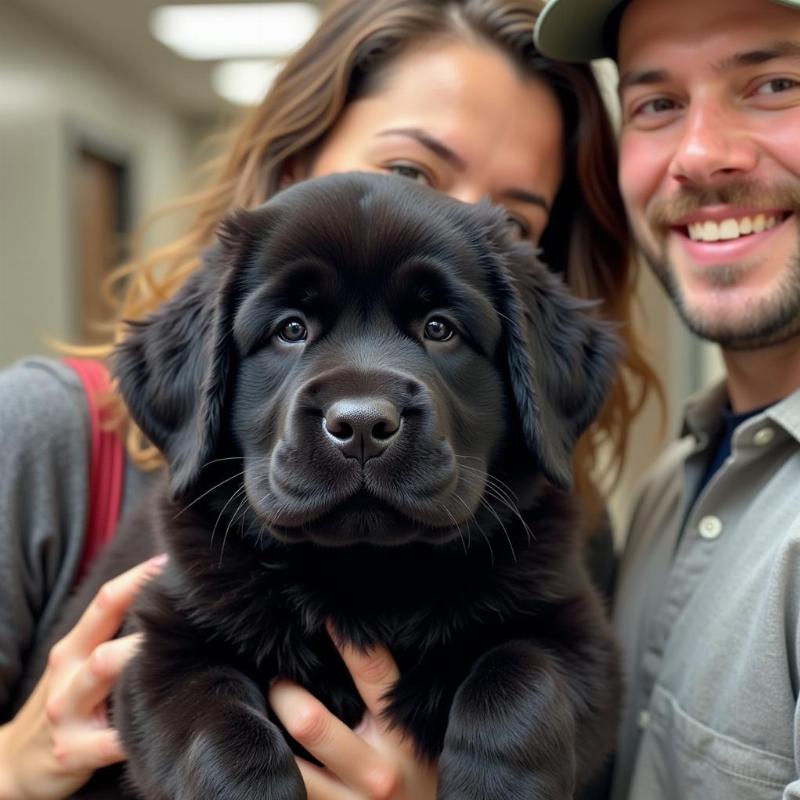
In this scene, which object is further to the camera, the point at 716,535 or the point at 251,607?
the point at 716,535

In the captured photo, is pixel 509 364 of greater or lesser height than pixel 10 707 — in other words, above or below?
above

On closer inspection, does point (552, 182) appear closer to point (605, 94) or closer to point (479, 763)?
point (605, 94)

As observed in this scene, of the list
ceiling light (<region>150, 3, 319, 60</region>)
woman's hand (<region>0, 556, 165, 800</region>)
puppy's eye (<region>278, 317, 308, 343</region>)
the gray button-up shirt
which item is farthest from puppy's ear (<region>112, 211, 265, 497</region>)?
ceiling light (<region>150, 3, 319, 60</region>)

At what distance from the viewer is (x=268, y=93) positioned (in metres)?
2.35

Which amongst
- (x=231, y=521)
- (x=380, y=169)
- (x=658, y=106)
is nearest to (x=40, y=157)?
(x=380, y=169)

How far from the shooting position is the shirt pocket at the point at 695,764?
5.13 ft

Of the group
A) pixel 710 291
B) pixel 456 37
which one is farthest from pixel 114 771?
pixel 456 37

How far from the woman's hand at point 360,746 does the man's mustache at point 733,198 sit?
1029mm

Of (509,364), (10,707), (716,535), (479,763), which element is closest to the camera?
(479,763)

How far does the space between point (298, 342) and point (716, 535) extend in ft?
2.76

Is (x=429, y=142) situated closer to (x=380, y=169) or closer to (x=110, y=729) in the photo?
(x=380, y=169)

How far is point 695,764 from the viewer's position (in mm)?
1691

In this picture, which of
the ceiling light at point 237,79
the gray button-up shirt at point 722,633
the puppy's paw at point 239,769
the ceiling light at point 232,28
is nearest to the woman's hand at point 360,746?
the puppy's paw at point 239,769

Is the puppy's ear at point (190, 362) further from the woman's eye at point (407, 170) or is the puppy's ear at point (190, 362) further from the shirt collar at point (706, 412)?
the shirt collar at point (706, 412)
